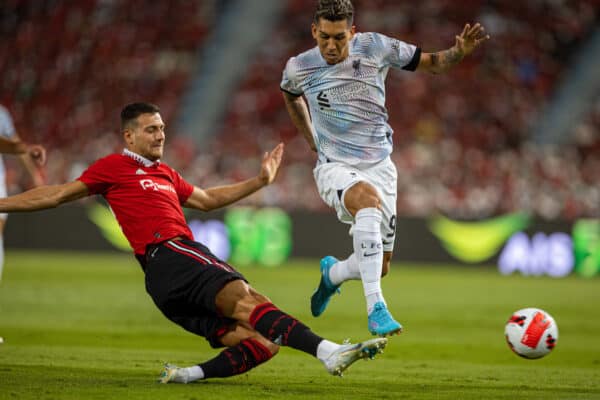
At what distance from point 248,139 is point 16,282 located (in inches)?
Answer: 428

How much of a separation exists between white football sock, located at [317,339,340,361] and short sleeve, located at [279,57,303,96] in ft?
7.62

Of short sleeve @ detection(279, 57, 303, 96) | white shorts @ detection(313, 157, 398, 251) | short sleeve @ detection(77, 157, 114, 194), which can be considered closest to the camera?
short sleeve @ detection(77, 157, 114, 194)

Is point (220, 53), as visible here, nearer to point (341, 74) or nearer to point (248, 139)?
point (248, 139)

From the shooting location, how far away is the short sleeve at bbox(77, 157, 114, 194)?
6.06 metres

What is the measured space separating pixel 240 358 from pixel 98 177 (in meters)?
1.44

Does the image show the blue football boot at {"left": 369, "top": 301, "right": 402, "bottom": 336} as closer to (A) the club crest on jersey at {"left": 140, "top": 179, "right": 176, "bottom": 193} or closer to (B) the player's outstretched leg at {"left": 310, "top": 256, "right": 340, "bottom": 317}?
(B) the player's outstretched leg at {"left": 310, "top": 256, "right": 340, "bottom": 317}

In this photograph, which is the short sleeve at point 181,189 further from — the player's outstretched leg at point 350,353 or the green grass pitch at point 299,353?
the player's outstretched leg at point 350,353

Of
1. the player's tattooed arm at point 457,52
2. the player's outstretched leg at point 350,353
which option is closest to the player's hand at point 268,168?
the player's tattooed arm at point 457,52

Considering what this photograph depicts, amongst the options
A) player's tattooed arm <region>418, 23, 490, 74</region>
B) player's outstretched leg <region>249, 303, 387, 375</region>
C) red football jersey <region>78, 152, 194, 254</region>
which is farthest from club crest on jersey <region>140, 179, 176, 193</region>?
player's tattooed arm <region>418, 23, 490, 74</region>

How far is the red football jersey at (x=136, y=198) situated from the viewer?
611 cm

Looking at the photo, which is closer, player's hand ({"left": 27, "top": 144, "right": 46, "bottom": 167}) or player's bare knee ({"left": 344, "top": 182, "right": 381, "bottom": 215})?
player's bare knee ({"left": 344, "top": 182, "right": 381, "bottom": 215})

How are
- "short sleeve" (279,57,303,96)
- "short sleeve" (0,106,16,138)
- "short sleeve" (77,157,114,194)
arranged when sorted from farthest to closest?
1. "short sleeve" (0,106,16,138)
2. "short sleeve" (279,57,303,96)
3. "short sleeve" (77,157,114,194)

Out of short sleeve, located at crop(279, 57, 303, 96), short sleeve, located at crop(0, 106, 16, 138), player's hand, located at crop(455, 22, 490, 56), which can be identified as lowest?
short sleeve, located at crop(0, 106, 16, 138)

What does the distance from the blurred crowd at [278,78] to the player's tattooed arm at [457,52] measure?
15179 millimetres
